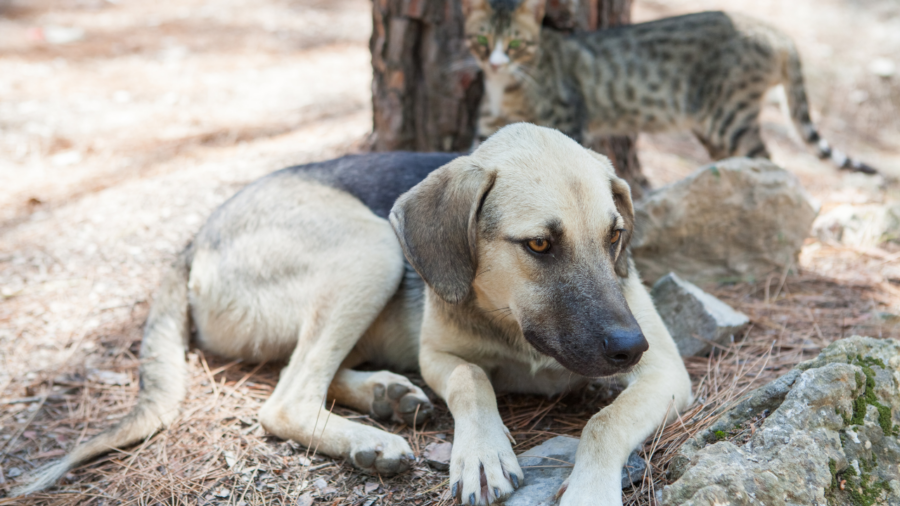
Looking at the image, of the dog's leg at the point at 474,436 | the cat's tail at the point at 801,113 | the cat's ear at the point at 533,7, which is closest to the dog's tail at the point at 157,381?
the dog's leg at the point at 474,436

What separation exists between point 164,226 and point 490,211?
132 inches

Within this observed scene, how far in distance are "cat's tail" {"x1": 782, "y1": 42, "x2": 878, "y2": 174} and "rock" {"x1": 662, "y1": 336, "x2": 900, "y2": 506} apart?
3.64 m

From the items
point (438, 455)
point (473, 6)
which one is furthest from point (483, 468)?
point (473, 6)

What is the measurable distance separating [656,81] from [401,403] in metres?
3.97

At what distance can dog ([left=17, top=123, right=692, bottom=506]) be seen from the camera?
7.93 feet

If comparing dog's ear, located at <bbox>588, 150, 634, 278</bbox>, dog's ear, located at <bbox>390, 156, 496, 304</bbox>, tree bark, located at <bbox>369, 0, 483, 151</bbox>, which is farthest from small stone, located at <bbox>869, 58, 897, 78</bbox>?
dog's ear, located at <bbox>390, 156, 496, 304</bbox>

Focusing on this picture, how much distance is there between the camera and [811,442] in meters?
2.09

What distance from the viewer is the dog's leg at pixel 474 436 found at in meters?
2.32

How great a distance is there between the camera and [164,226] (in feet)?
16.3

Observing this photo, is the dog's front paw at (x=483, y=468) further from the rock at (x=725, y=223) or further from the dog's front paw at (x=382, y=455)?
the rock at (x=725, y=223)

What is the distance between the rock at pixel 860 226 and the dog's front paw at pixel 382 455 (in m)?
3.82

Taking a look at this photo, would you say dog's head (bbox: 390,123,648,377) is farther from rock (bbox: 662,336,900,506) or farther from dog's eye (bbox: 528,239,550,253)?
rock (bbox: 662,336,900,506)

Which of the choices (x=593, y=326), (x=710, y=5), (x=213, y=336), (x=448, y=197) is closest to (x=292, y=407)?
(x=213, y=336)

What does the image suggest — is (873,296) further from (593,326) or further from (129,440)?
(129,440)
